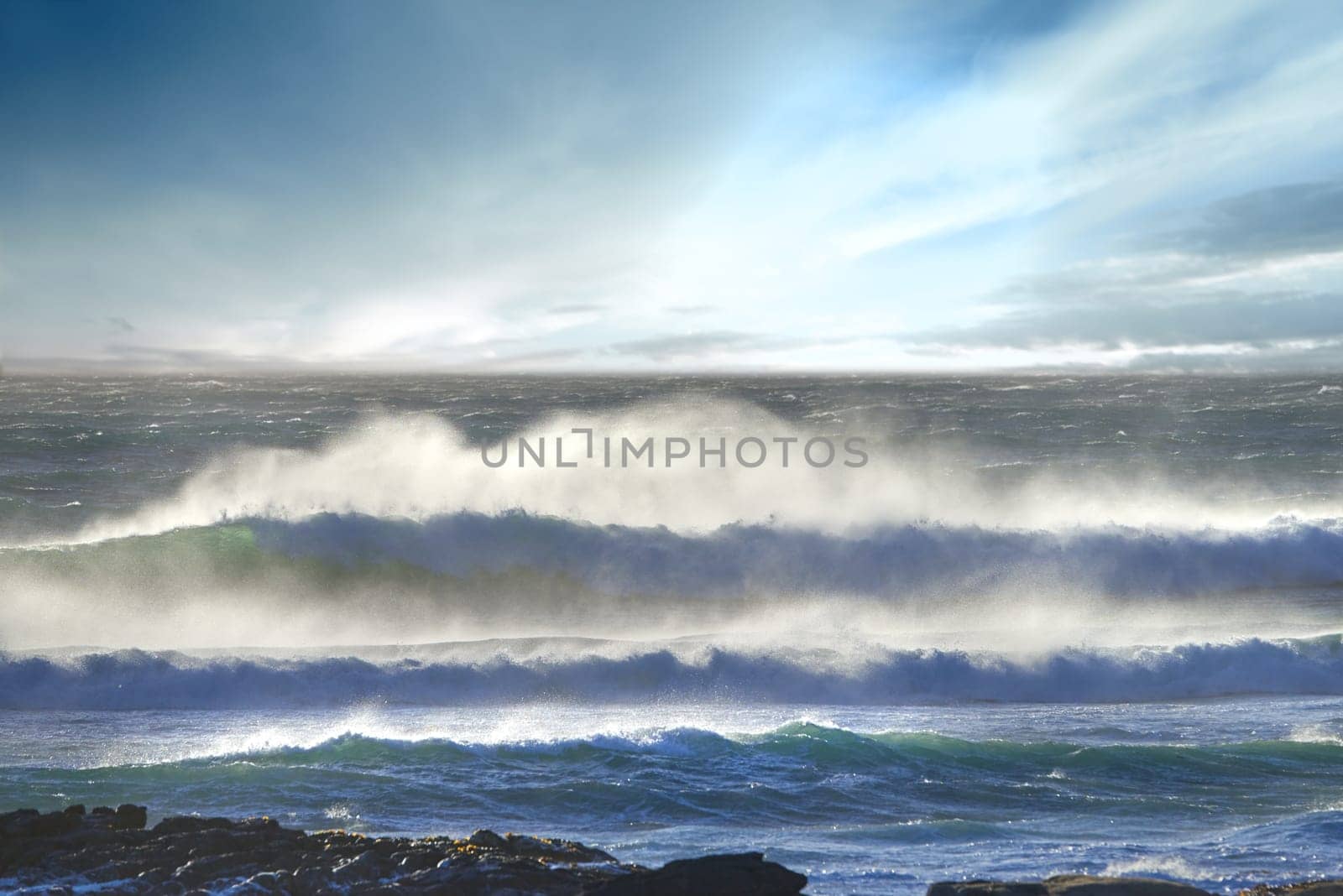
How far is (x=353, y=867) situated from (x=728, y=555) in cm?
1243

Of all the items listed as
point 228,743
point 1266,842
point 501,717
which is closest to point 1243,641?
point 1266,842

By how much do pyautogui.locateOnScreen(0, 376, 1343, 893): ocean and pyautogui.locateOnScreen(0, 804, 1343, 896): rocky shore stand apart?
57 centimetres

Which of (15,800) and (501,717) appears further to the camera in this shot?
(501,717)

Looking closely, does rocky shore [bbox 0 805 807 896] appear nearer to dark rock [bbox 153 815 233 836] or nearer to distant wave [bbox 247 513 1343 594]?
dark rock [bbox 153 815 233 836]

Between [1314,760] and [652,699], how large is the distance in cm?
597

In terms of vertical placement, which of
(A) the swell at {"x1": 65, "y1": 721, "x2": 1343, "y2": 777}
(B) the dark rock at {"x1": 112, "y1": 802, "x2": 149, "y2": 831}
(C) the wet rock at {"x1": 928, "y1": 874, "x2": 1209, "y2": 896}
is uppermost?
(C) the wet rock at {"x1": 928, "y1": 874, "x2": 1209, "y2": 896}

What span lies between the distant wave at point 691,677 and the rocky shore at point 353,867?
464cm

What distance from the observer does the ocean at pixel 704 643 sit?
271 inches

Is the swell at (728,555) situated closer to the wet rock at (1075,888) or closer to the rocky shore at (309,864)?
the rocky shore at (309,864)

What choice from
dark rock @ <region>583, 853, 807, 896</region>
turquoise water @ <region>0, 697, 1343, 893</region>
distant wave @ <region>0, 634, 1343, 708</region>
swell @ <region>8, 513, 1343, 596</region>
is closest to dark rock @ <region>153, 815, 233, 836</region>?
turquoise water @ <region>0, 697, 1343, 893</region>

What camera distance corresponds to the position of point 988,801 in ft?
23.3

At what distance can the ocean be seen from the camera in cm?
689

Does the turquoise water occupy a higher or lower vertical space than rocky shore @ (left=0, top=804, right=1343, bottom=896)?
lower

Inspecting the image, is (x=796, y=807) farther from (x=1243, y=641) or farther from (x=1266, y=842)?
(x=1243, y=641)
